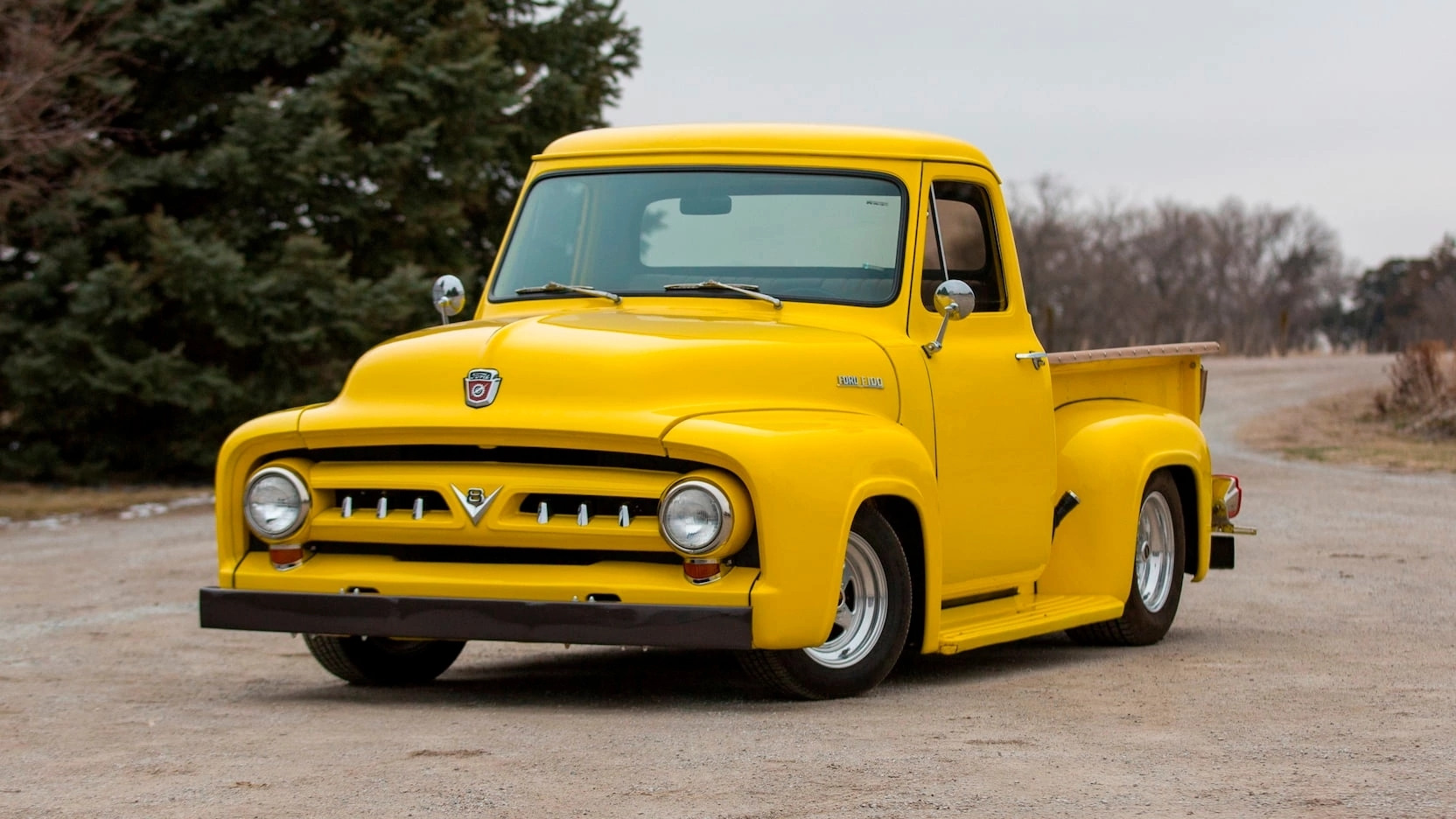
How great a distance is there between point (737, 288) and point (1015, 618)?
1.76 metres

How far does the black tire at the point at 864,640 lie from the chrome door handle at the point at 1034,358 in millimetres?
1416

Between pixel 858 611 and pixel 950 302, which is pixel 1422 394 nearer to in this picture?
pixel 950 302

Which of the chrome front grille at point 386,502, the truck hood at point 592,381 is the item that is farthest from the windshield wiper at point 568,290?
the chrome front grille at point 386,502

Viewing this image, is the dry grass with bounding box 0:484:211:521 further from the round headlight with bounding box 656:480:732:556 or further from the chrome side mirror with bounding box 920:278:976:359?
the round headlight with bounding box 656:480:732:556

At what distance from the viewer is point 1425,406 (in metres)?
28.1

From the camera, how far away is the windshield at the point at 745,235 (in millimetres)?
7945

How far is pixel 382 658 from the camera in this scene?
822cm

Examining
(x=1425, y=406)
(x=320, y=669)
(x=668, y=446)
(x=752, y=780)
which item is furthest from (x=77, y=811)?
(x=1425, y=406)

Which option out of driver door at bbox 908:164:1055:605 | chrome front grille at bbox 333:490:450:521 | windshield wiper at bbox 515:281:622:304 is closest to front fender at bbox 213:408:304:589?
chrome front grille at bbox 333:490:450:521

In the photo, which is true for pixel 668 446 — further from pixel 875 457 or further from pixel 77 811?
pixel 77 811

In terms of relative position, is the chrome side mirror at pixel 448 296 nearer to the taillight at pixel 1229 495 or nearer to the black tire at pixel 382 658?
the black tire at pixel 382 658

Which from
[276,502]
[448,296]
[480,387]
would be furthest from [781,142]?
[276,502]

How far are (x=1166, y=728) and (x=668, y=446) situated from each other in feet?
5.91

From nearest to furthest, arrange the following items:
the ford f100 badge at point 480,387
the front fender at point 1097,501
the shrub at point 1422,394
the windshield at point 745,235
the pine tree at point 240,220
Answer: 1. the ford f100 badge at point 480,387
2. the windshield at point 745,235
3. the front fender at point 1097,501
4. the pine tree at point 240,220
5. the shrub at point 1422,394
